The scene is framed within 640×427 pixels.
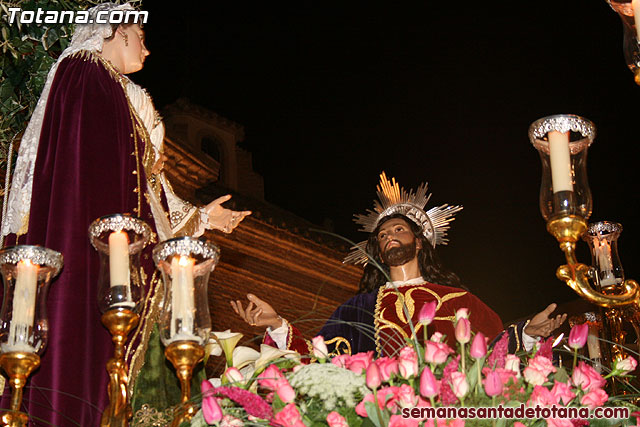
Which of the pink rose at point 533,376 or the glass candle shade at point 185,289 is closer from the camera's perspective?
the pink rose at point 533,376

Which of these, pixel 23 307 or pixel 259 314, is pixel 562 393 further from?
pixel 259 314

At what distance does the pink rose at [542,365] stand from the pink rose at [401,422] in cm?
31

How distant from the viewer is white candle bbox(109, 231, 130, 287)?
2676 mm

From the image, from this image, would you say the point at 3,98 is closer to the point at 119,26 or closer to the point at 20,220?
the point at 119,26

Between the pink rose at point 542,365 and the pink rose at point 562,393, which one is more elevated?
the pink rose at point 542,365

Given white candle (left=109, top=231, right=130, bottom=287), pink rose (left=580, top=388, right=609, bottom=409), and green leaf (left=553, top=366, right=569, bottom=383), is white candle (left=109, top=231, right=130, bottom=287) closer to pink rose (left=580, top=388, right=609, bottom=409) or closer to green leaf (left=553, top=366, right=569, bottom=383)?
→ green leaf (left=553, top=366, right=569, bottom=383)

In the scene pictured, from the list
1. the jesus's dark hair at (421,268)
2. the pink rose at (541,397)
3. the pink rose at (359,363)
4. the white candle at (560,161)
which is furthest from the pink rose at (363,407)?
the jesus's dark hair at (421,268)

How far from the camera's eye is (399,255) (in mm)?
5160

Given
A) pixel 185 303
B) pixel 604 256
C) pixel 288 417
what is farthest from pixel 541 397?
pixel 604 256

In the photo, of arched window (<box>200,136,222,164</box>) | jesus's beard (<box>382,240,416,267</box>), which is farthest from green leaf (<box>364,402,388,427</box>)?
arched window (<box>200,136,222,164</box>)

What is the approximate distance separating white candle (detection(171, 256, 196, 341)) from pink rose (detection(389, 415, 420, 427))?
36.2 inches

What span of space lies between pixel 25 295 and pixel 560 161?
63.1 inches

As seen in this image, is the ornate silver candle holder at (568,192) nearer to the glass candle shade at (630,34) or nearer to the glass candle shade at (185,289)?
the glass candle shade at (630,34)

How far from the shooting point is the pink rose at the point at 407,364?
179 centimetres
